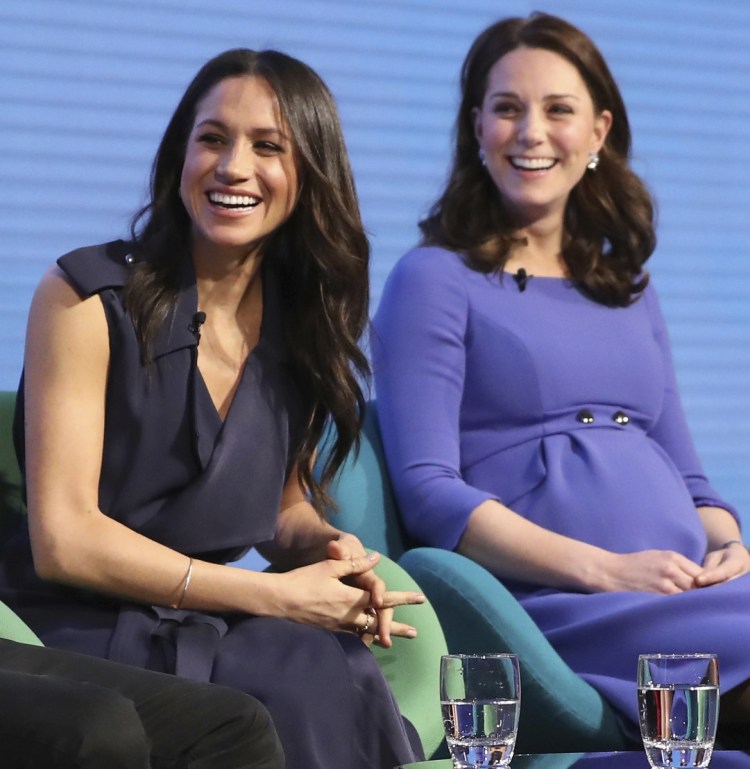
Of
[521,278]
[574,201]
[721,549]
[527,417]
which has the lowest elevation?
[721,549]

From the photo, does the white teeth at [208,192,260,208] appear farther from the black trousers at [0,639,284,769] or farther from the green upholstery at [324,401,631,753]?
the black trousers at [0,639,284,769]

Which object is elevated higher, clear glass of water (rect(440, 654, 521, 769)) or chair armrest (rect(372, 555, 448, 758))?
clear glass of water (rect(440, 654, 521, 769))

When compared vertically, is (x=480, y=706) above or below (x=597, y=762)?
above

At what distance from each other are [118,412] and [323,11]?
5.27 feet

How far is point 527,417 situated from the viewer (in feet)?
9.23

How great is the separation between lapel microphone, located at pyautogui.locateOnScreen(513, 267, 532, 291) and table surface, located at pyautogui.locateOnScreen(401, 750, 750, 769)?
119 centimetres

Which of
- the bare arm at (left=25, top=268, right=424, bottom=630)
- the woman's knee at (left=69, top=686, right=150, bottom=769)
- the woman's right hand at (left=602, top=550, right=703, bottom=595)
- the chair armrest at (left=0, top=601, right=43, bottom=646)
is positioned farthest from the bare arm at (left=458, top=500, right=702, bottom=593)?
the woman's knee at (left=69, top=686, right=150, bottom=769)

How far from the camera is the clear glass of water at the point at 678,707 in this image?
1.55m

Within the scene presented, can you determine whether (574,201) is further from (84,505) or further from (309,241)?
(84,505)

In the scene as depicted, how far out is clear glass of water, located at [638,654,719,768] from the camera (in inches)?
61.1

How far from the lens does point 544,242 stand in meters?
3.00

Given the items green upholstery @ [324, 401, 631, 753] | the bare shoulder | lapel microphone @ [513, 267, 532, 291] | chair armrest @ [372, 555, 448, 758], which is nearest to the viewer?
the bare shoulder

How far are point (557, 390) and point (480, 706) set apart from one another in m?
1.32

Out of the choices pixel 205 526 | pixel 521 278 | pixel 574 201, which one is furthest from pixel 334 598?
pixel 574 201
